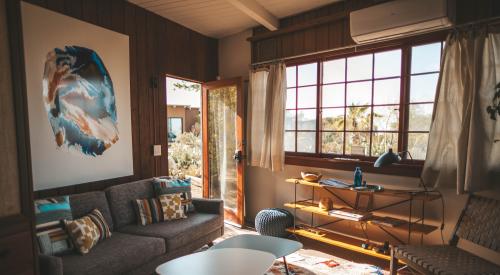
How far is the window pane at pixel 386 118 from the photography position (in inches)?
106

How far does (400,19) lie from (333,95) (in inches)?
39.9

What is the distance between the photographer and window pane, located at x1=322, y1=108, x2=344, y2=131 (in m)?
3.08

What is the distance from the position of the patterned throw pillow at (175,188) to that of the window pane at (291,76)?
5.92 feet

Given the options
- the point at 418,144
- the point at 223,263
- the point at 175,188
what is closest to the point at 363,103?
the point at 418,144

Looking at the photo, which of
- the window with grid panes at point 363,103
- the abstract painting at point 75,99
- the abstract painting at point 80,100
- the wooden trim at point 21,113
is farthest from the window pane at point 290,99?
the wooden trim at point 21,113

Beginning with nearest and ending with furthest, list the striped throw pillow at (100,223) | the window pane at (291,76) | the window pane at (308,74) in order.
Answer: the striped throw pillow at (100,223)
the window pane at (308,74)
the window pane at (291,76)

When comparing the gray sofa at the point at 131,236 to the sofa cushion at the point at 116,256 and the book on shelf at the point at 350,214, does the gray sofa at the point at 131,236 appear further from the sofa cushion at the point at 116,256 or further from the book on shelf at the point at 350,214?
the book on shelf at the point at 350,214

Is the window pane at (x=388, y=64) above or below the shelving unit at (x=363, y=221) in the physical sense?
above

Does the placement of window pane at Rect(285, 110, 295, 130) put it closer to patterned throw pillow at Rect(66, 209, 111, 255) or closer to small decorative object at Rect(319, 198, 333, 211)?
small decorative object at Rect(319, 198, 333, 211)

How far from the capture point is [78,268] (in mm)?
1767

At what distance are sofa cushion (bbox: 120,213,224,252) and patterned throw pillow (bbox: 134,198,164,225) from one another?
7cm

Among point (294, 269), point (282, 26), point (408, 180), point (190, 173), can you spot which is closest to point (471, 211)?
point (408, 180)

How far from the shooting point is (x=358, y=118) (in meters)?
2.95

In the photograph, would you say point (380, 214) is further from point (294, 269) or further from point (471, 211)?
point (294, 269)
